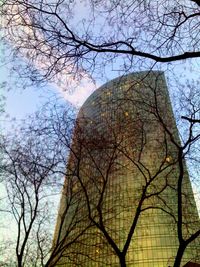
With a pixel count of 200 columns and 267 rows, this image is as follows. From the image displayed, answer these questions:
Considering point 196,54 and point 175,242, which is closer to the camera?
point 196,54

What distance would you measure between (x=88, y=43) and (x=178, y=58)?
231cm

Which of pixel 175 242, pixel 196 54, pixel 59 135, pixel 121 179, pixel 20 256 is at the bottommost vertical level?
pixel 20 256

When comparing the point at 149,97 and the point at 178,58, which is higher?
the point at 149,97

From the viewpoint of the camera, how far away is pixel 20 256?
16094mm

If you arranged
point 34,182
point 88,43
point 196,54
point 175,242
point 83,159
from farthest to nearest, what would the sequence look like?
1. point 175,242
2. point 34,182
3. point 83,159
4. point 88,43
5. point 196,54

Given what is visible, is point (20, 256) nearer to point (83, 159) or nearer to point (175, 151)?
point (83, 159)

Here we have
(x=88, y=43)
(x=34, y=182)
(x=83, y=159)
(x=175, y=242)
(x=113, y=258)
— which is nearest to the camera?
(x=88, y=43)

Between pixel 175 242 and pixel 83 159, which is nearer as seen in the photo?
pixel 83 159

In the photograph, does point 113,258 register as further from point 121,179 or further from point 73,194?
point 73,194

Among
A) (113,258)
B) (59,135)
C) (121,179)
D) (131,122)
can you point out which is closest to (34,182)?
(59,135)

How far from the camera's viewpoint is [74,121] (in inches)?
650

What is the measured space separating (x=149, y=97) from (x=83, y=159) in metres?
4.05

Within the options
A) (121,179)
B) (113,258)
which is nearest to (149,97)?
(113,258)

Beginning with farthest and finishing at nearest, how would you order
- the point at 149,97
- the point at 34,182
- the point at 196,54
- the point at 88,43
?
the point at 34,182
the point at 149,97
the point at 88,43
the point at 196,54
